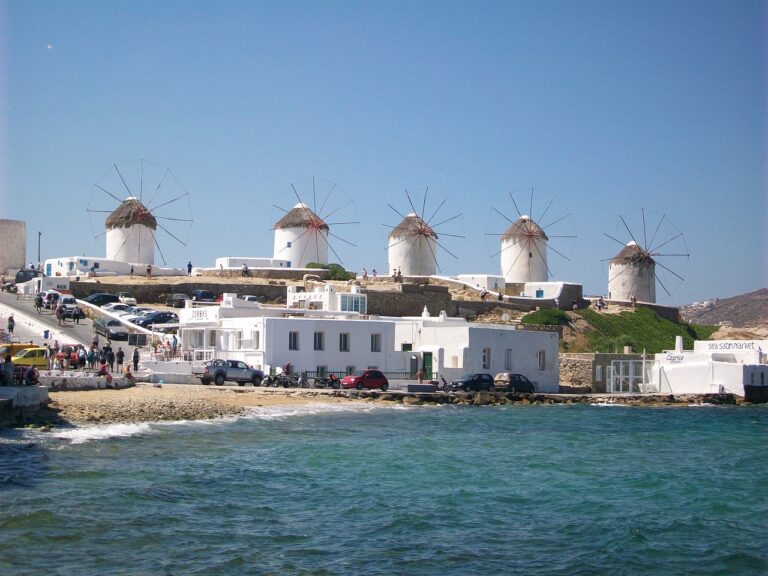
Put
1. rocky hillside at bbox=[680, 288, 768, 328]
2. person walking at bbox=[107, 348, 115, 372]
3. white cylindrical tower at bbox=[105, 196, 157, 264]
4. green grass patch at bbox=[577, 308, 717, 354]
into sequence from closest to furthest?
person walking at bbox=[107, 348, 115, 372] < green grass patch at bbox=[577, 308, 717, 354] < white cylindrical tower at bbox=[105, 196, 157, 264] < rocky hillside at bbox=[680, 288, 768, 328]

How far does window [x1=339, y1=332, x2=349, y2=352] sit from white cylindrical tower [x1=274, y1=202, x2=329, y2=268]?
35.3m

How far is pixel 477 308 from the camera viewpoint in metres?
61.2

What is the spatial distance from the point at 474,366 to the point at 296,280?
26179 mm

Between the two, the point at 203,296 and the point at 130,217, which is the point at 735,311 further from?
the point at 203,296

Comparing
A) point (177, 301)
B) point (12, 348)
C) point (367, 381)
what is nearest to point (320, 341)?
point (367, 381)

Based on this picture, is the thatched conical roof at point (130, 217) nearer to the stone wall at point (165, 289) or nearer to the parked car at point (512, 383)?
the stone wall at point (165, 289)

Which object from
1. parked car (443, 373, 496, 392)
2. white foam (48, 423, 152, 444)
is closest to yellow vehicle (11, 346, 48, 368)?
white foam (48, 423, 152, 444)

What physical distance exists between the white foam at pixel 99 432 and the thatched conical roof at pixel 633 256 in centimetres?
5885

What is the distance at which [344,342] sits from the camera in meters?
39.3

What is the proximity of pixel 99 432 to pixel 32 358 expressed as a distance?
10.3 m

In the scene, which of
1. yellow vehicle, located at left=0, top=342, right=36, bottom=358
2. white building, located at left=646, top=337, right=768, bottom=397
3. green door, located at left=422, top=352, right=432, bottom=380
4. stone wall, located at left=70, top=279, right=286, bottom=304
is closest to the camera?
yellow vehicle, located at left=0, top=342, right=36, bottom=358

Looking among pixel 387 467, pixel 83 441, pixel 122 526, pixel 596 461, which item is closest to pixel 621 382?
pixel 596 461

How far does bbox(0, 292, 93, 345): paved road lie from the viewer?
40.8 m

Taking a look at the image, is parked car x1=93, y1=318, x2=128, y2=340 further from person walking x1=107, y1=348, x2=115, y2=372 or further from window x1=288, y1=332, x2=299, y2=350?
window x1=288, y1=332, x2=299, y2=350
